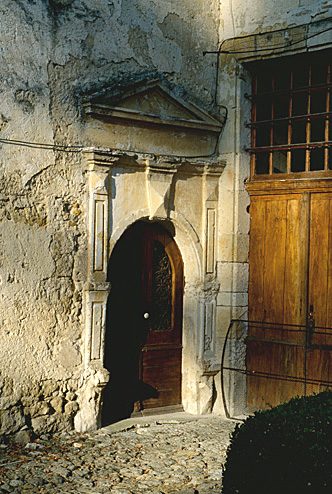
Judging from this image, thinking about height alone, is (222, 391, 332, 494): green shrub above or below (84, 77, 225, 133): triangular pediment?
below

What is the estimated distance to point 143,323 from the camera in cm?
646

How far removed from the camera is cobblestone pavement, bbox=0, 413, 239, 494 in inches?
180

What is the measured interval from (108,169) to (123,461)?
8.19ft

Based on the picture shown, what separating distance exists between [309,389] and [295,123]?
271 centimetres

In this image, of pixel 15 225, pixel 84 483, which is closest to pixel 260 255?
pixel 15 225

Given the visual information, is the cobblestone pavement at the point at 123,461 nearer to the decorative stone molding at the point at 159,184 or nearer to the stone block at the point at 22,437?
the stone block at the point at 22,437

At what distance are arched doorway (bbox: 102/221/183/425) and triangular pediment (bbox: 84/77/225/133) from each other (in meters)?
1.03

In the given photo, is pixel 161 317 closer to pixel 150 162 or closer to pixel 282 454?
pixel 150 162

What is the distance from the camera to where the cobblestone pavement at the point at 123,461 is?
15.0 ft

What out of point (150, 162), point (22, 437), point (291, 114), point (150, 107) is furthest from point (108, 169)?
point (22, 437)

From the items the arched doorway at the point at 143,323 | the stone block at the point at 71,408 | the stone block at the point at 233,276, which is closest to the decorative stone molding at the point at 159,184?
the arched doorway at the point at 143,323

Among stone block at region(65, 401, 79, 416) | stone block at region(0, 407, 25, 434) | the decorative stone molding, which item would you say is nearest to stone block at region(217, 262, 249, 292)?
the decorative stone molding

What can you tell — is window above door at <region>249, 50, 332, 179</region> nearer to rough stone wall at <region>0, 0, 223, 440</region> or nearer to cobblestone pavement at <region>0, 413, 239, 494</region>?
rough stone wall at <region>0, 0, 223, 440</region>

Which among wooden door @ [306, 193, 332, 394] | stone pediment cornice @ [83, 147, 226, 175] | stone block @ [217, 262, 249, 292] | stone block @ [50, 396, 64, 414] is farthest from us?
stone block @ [217, 262, 249, 292]
